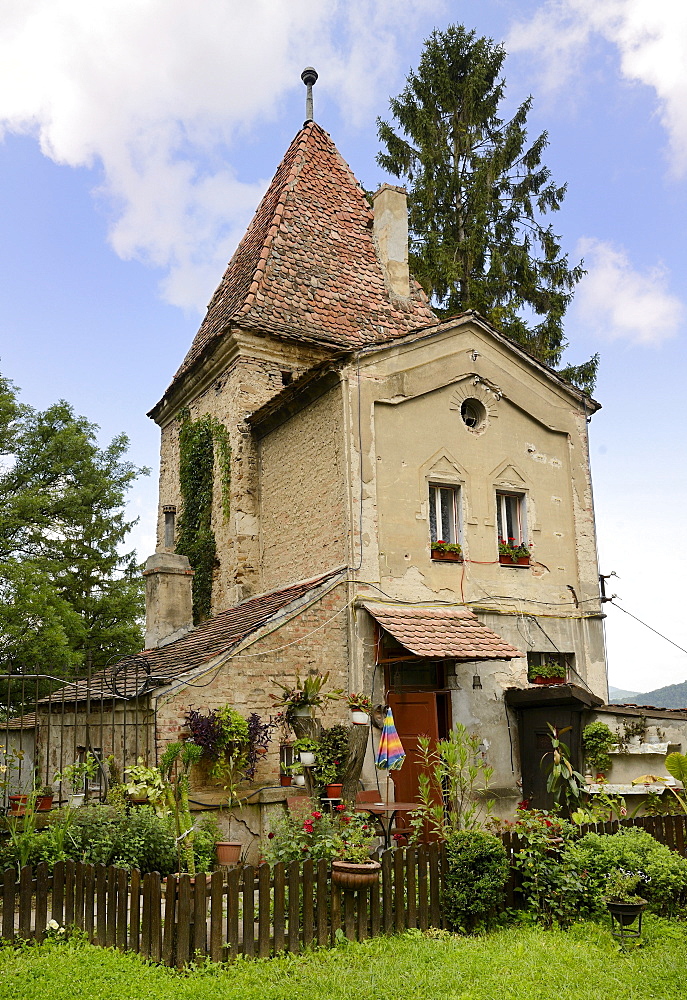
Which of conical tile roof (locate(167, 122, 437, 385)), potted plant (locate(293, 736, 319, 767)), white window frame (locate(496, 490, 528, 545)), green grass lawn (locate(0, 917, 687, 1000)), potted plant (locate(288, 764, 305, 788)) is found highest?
conical tile roof (locate(167, 122, 437, 385))

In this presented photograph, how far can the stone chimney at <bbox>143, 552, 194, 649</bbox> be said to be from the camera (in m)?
16.5

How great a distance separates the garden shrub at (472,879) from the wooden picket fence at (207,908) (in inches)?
14.2

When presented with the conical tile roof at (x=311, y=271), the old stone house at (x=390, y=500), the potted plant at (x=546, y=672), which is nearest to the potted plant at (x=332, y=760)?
the old stone house at (x=390, y=500)

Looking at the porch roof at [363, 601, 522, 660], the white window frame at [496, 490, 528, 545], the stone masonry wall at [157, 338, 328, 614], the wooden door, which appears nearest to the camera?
the porch roof at [363, 601, 522, 660]

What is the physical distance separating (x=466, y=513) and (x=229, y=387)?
571cm

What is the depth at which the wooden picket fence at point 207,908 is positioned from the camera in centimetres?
705

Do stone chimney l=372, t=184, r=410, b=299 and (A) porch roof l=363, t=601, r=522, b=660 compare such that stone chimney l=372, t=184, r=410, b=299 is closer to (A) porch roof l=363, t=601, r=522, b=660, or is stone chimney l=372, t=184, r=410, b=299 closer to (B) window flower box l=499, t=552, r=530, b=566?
(B) window flower box l=499, t=552, r=530, b=566

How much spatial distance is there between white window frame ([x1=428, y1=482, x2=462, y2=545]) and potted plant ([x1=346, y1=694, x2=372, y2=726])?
3248 millimetres

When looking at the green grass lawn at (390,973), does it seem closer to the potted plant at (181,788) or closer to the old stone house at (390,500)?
the potted plant at (181,788)

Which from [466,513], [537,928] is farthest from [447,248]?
[537,928]

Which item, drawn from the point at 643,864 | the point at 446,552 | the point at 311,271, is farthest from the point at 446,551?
the point at 311,271

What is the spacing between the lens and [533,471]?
15797 mm

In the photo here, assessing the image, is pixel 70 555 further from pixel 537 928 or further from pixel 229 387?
pixel 537 928

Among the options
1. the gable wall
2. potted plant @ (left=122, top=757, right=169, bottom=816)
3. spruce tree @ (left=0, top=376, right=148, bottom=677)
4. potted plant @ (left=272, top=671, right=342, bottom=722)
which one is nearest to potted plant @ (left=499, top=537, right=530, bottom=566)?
the gable wall
